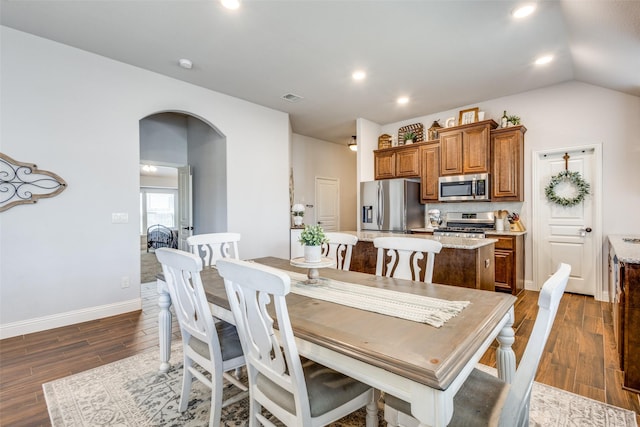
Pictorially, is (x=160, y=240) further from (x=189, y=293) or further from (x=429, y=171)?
(x=189, y=293)

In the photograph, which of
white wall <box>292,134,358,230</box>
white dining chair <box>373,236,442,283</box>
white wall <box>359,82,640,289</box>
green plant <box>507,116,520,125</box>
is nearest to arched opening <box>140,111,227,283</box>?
white wall <box>292,134,358,230</box>

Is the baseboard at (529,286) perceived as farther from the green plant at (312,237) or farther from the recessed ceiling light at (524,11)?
the green plant at (312,237)

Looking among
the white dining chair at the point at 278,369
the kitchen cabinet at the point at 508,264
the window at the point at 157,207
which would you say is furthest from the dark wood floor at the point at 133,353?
the window at the point at 157,207

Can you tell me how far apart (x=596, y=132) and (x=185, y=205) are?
629cm

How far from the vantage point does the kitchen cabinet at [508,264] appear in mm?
3930

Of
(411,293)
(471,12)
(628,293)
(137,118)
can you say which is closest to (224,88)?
(137,118)

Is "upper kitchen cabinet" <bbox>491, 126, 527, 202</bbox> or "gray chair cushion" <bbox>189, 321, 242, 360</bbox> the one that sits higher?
"upper kitchen cabinet" <bbox>491, 126, 527, 202</bbox>

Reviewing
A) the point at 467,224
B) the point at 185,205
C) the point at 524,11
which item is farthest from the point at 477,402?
the point at 185,205

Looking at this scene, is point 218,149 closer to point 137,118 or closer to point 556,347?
point 137,118

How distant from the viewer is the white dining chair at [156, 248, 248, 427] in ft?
4.85

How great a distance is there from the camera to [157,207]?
11891mm

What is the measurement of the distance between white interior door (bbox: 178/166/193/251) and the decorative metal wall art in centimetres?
208

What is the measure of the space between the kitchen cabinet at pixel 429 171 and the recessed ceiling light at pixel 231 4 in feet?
12.0

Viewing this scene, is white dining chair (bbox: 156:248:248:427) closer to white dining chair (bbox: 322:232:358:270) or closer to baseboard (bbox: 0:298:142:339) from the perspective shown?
white dining chair (bbox: 322:232:358:270)
